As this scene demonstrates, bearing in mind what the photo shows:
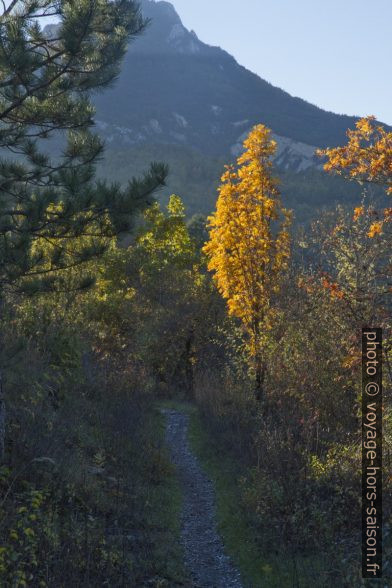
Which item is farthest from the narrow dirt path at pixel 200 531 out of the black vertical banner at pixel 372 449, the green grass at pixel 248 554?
the black vertical banner at pixel 372 449

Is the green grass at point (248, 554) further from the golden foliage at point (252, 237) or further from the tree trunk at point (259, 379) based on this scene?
the golden foliage at point (252, 237)

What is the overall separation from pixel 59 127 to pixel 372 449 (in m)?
7.14

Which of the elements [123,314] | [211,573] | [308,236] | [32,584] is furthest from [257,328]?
[32,584]

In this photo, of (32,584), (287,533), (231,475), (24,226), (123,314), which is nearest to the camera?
(32,584)

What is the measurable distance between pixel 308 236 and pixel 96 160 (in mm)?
6427

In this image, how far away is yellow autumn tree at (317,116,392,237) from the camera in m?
8.70

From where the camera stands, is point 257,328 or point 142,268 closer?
point 257,328

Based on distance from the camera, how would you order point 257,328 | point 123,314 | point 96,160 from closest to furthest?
point 96,160 → point 257,328 → point 123,314

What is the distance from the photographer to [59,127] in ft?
30.6

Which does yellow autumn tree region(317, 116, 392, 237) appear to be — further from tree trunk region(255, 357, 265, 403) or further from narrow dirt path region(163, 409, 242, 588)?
tree trunk region(255, 357, 265, 403)

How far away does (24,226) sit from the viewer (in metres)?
8.01

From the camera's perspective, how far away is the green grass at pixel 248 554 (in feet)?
24.5

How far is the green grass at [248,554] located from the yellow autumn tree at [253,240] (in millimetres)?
5335

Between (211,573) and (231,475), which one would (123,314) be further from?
(211,573)
